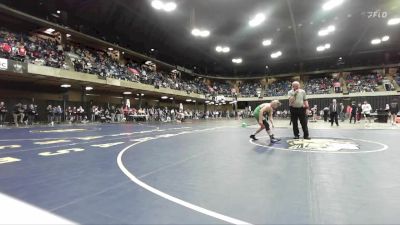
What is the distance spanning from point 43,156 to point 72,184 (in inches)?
106

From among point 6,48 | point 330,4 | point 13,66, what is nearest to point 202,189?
point 13,66

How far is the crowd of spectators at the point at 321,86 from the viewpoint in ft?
149

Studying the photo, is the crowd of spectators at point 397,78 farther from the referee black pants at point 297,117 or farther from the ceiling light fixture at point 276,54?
the referee black pants at point 297,117

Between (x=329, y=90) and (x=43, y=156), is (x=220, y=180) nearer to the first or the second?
(x=43, y=156)

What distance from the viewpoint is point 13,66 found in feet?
58.5

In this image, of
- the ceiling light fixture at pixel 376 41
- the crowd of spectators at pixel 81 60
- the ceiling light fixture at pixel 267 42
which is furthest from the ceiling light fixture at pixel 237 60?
the ceiling light fixture at pixel 376 41

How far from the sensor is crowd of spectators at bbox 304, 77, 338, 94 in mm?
45500

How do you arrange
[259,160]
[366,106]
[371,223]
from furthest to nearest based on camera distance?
[366,106], [259,160], [371,223]

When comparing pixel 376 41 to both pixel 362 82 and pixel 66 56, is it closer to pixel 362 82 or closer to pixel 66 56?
pixel 362 82

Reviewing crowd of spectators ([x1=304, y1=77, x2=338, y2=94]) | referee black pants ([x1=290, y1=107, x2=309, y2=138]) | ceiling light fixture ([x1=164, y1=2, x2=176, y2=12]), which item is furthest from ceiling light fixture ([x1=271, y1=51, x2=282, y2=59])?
referee black pants ([x1=290, y1=107, x2=309, y2=138])

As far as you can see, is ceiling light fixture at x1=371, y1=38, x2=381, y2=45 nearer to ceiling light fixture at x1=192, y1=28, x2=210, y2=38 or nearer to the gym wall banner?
ceiling light fixture at x1=192, y1=28, x2=210, y2=38

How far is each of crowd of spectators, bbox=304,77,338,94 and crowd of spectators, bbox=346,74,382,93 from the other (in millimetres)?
2630

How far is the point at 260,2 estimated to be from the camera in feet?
63.1

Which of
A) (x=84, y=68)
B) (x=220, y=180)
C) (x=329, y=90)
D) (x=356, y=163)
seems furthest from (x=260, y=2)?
(x=329, y=90)
